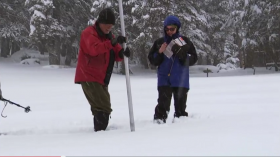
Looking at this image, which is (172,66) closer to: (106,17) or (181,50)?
(181,50)

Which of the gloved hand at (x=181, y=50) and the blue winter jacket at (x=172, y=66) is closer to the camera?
Result: the gloved hand at (x=181, y=50)

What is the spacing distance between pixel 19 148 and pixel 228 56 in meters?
31.1

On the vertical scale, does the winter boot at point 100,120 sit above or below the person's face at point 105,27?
below

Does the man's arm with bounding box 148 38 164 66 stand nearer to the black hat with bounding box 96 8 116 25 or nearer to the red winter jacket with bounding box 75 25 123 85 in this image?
the red winter jacket with bounding box 75 25 123 85

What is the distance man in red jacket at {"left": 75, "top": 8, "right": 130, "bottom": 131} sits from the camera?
4.75m

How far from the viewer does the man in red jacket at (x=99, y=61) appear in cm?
475

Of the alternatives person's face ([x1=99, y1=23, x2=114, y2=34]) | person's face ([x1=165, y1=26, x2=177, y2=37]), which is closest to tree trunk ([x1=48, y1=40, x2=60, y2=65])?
person's face ([x1=165, y1=26, x2=177, y2=37])

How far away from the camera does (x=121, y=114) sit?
7.55 m

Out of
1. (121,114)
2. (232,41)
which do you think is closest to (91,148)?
(121,114)

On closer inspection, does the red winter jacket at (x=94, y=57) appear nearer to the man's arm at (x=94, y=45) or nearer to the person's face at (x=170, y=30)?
the man's arm at (x=94, y=45)

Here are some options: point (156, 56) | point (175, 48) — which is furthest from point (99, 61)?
point (175, 48)

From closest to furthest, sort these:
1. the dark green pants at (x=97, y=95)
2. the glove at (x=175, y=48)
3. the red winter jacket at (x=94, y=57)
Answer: the red winter jacket at (x=94, y=57), the dark green pants at (x=97, y=95), the glove at (x=175, y=48)

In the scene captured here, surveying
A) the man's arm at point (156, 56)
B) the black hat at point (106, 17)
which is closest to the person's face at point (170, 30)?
the man's arm at point (156, 56)

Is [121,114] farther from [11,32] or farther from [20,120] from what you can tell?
[11,32]
